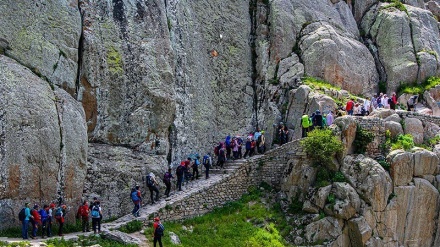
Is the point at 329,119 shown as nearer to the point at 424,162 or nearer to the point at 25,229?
the point at 424,162

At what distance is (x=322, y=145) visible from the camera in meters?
30.7

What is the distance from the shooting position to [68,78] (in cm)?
2878

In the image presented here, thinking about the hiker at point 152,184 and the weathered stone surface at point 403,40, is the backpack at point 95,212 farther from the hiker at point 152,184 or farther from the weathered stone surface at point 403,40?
the weathered stone surface at point 403,40

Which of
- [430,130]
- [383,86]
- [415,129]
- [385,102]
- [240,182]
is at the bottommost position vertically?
[240,182]

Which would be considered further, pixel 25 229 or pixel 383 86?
pixel 383 86

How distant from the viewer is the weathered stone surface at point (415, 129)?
33844mm

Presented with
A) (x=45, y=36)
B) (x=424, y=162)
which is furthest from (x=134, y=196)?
(x=424, y=162)

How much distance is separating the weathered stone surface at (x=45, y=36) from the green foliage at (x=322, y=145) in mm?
13672

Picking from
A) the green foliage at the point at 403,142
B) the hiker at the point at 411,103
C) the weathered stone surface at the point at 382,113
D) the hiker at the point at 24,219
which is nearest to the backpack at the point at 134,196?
the hiker at the point at 24,219

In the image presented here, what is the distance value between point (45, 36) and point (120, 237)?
453 inches

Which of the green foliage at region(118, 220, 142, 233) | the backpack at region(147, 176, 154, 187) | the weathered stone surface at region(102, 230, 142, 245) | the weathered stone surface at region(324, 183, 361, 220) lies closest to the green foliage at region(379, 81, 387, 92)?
the weathered stone surface at region(324, 183, 361, 220)

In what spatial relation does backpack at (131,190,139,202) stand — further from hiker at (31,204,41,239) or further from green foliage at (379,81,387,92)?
green foliage at (379,81,387,92)

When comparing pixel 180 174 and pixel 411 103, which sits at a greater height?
pixel 411 103

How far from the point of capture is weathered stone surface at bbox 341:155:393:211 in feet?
98.9
